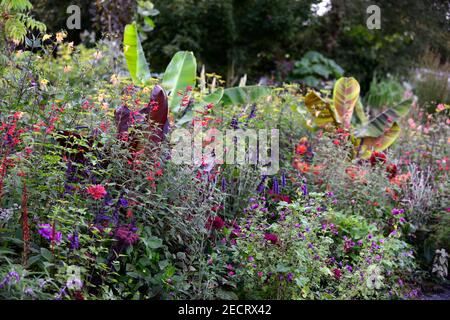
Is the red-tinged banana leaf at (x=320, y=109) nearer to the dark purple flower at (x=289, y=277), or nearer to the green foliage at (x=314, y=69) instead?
the dark purple flower at (x=289, y=277)

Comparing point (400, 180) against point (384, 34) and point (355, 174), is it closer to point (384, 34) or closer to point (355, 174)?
point (355, 174)

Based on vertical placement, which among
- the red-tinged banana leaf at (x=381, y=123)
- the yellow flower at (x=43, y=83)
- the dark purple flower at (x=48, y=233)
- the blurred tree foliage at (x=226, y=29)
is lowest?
the dark purple flower at (x=48, y=233)

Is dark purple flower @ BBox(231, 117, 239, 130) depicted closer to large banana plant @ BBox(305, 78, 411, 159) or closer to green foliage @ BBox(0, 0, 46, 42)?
green foliage @ BBox(0, 0, 46, 42)

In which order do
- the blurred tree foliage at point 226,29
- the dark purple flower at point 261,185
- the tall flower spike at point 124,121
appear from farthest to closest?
the blurred tree foliage at point 226,29 < the dark purple flower at point 261,185 < the tall flower spike at point 124,121

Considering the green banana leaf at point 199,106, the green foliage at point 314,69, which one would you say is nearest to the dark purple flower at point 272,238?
the green banana leaf at point 199,106

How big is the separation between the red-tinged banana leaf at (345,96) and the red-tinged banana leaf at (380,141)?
0.35 meters

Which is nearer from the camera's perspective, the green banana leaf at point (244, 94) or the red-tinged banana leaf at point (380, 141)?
the green banana leaf at point (244, 94)

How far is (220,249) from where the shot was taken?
11.8ft

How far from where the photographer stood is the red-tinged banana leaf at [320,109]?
6.40 metres

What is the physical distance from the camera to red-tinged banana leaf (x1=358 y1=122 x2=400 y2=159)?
6.56 meters

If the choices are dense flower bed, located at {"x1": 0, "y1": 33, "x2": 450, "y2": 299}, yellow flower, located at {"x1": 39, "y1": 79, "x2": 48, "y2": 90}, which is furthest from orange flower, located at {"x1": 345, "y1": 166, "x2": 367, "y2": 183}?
yellow flower, located at {"x1": 39, "y1": 79, "x2": 48, "y2": 90}

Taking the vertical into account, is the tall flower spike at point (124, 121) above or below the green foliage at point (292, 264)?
above
